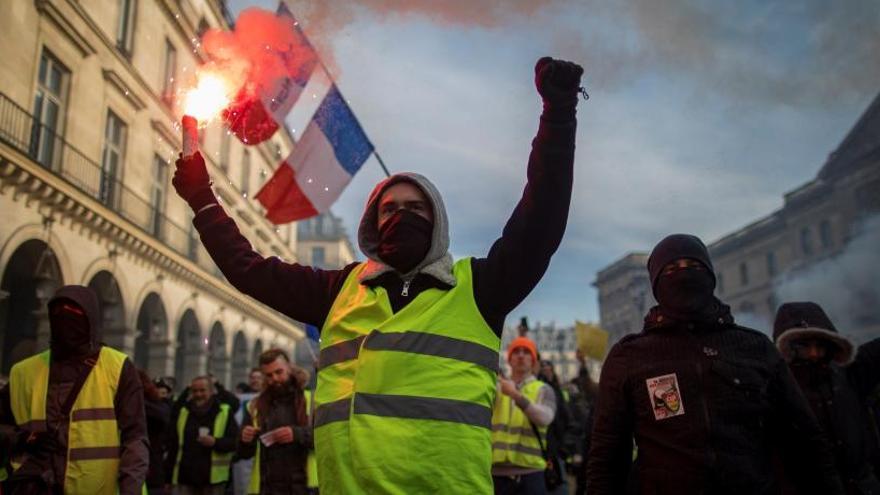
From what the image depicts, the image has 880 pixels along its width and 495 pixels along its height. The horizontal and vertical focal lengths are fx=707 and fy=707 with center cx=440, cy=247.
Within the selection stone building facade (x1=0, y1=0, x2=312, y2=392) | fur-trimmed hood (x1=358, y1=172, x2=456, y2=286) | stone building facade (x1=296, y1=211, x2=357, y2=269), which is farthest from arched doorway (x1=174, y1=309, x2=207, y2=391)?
stone building facade (x1=296, y1=211, x2=357, y2=269)

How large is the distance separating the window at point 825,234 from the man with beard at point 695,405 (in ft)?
156

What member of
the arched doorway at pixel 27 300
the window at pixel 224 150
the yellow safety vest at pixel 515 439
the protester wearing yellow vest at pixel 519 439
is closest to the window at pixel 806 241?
the window at pixel 224 150

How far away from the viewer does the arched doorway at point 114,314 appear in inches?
699

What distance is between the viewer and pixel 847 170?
4272 cm

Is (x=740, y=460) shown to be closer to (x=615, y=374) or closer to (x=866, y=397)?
(x=615, y=374)

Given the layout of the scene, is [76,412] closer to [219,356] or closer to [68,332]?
[68,332]

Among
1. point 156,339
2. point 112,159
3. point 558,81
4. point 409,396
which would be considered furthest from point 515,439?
point 156,339

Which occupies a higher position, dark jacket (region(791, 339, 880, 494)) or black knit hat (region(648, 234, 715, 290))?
black knit hat (region(648, 234, 715, 290))

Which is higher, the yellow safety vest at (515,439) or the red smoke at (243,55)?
the red smoke at (243,55)

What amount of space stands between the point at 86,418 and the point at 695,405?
294 cm

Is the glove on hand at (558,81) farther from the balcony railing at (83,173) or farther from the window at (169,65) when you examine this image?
the window at (169,65)

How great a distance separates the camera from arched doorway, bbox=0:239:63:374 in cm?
1451

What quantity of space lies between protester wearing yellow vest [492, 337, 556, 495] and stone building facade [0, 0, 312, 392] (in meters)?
7.19

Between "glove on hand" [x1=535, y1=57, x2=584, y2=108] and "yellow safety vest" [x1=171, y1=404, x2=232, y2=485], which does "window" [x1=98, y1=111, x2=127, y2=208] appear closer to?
"yellow safety vest" [x1=171, y1=404, x2=232, y2=485]
